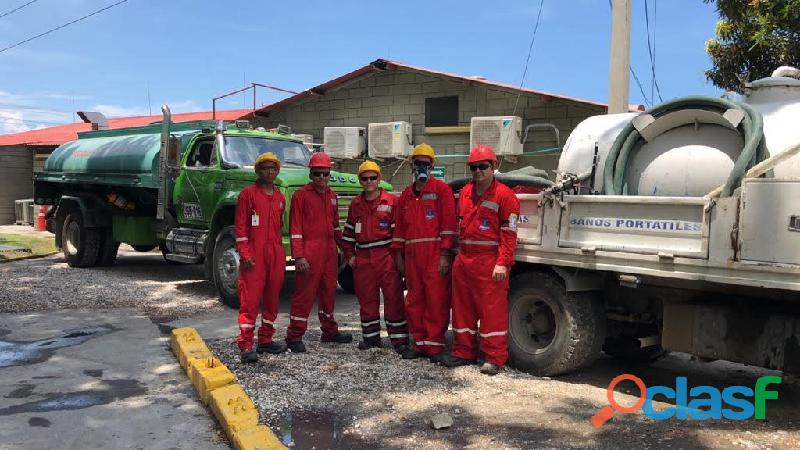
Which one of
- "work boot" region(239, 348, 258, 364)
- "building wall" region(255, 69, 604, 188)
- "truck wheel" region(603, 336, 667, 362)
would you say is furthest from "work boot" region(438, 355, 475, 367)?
"building wall" region(255, 69, 604, 188)

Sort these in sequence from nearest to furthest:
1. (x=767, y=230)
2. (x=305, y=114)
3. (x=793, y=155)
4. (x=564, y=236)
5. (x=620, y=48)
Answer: (x=767, y=230), (x=793, y=155), (x=564, y=236), (x=620, y=48), (x=305, y=114)

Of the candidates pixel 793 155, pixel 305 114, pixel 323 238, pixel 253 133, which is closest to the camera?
pixel 793 155

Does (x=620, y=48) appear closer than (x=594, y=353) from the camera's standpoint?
No

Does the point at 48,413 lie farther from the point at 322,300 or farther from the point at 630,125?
the point at 630,125

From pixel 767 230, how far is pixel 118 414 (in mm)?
4217

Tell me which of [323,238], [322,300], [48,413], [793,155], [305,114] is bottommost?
[48,413]

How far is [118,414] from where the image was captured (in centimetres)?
436

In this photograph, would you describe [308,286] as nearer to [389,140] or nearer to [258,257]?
[258,257]

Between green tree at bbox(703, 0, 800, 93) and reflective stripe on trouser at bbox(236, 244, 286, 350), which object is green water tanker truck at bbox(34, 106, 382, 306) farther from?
green tree at bbox(703, 0, 800, 93)

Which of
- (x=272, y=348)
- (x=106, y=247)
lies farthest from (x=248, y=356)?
(x=106, y=247)

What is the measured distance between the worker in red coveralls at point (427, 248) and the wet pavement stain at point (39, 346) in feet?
10.6

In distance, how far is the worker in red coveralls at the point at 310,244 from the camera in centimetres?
590

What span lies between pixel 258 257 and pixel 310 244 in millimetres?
526

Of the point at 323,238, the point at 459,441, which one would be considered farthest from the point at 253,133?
the point at 459,441
